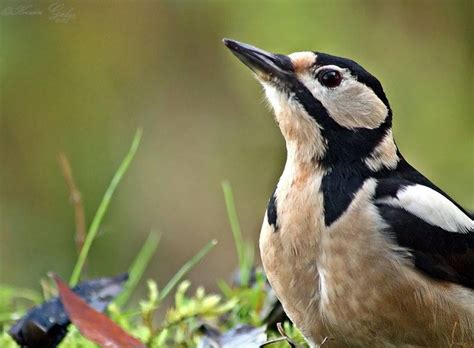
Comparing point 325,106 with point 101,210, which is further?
point 101,210

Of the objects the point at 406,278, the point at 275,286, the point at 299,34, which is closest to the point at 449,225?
the point at 406,278

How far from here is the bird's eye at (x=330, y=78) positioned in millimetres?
3545

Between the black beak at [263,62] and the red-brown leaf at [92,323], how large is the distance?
92cm

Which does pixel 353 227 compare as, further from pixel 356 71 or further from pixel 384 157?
pixel 356 71

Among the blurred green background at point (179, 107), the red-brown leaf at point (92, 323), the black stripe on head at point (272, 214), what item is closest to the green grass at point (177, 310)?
the red-brown leaf at point (92, 323)

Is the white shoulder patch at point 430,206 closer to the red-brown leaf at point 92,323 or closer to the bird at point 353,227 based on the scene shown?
the bird at point 353,227

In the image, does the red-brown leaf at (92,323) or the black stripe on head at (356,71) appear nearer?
the red-brown leaf at (92,323)

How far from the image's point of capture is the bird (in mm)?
3170

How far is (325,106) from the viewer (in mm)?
3521

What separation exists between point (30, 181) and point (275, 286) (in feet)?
12.4

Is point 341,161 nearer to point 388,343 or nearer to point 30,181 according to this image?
point 388,343

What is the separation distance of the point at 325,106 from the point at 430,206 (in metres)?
0.48
